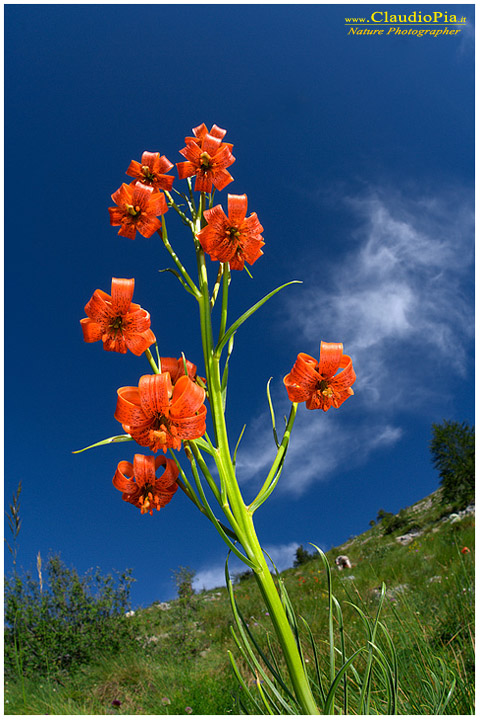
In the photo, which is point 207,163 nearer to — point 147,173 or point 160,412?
point 147,173

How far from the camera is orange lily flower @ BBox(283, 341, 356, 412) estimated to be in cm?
142

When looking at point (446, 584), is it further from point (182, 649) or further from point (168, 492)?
point (168, 492)

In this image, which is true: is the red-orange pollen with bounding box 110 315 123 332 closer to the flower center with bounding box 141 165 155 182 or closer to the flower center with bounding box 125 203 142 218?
the flower center with bounding box 125 203 142 218

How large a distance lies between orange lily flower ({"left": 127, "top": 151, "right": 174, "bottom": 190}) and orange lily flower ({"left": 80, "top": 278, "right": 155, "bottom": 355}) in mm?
638

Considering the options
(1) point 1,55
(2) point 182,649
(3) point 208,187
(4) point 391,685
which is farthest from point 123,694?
(1) point 1,55

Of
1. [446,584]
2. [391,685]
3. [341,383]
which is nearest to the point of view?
[391,685]

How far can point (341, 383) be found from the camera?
1.47 m

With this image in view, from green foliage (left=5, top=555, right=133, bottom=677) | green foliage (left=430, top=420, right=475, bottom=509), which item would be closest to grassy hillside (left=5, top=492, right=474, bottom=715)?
green foliage (left=5, top=555, right=133, bottom=677)

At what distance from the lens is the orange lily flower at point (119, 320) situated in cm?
137

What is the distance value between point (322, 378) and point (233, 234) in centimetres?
59

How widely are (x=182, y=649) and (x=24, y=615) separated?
2.06 meters

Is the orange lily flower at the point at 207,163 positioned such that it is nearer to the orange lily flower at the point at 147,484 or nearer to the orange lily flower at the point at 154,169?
the orange lily flower at the point at 154,169

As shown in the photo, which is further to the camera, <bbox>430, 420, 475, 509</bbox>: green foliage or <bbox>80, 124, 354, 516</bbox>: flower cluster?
<bbox>430, 420, 475, 509</bbox>: green foliage

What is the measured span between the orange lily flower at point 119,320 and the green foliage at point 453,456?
777 inches
